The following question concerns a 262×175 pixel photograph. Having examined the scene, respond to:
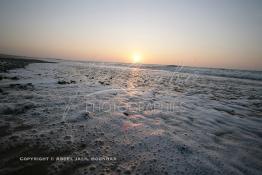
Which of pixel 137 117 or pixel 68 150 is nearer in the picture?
pixel 68 150

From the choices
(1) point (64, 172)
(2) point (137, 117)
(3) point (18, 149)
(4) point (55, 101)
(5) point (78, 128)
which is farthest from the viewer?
(4) point (55, 101)

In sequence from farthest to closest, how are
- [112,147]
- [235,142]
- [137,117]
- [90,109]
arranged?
[90,109] → [137,117] → [235,142] → [112,147]

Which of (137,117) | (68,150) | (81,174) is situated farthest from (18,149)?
(137,117)

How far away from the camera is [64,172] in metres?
2.02

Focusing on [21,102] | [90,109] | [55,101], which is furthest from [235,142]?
[21,102]

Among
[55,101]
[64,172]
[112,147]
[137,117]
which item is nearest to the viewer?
[64,172]

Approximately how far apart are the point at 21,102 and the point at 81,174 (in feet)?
12.3

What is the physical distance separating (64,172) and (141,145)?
1309 mm

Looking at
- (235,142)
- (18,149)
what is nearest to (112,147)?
(18,149)

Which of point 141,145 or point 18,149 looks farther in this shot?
point 141,145

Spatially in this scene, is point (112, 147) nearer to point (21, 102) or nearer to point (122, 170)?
point (122, 170)

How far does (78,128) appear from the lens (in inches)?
128

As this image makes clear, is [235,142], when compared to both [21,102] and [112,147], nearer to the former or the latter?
[112,147]

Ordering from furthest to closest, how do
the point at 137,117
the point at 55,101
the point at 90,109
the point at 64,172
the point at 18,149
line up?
the point at 55,101 → the point at 90,109 → the point at 137,117 → the point at 18,149 → the point at 64,172
